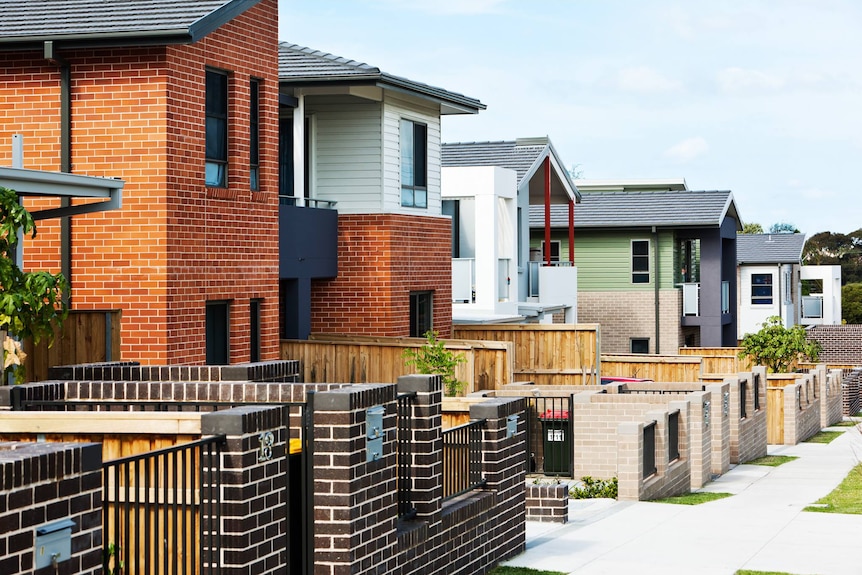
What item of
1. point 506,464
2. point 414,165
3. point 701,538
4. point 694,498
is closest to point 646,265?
point 414,165

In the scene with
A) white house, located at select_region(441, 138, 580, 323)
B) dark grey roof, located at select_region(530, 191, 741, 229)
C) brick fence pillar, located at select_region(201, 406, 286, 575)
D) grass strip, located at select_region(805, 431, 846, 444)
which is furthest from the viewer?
dark grey roof, located at select_region(530, 191, 741, 229)

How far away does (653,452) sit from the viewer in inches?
755

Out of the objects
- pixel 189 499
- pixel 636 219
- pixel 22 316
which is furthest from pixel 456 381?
pixel 636 219

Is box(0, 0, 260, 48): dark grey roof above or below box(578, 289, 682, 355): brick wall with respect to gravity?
above

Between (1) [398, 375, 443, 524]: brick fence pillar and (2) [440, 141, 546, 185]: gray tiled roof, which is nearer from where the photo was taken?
(1) [398, 375, 443, 524]: brick fence pillar

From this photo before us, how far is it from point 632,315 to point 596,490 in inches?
1143

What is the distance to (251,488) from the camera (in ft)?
27.9

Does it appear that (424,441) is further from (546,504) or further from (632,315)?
(632,315)

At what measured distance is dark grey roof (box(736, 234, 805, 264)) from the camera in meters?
59.6

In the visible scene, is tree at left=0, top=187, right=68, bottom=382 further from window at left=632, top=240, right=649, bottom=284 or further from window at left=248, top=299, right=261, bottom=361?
window at left=632, top=240, right=649, bottom=284

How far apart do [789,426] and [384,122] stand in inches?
599

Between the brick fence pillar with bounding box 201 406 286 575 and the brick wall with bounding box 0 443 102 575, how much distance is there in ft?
5.06

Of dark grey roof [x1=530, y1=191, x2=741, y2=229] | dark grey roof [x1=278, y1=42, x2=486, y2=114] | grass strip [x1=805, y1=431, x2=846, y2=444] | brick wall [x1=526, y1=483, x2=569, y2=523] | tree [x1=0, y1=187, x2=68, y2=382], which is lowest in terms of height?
grass strip [x1=805, y1=431, x2=846, y2=444]

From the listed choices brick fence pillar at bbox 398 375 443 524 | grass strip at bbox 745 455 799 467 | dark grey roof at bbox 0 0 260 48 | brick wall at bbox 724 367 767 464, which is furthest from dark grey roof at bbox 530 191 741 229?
brick fence pillar at bbox 398 375 443 524
